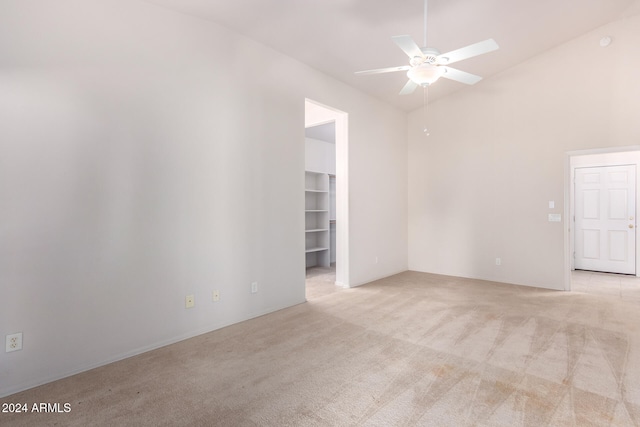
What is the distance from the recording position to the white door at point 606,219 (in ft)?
18.6

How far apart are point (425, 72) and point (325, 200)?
4.31m

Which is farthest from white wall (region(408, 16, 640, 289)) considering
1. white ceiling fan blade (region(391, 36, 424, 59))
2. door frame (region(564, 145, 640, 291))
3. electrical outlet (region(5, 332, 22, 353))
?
electrical outlet (region(5, 332, 22, 353))

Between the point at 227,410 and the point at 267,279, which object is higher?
the point at 267,279

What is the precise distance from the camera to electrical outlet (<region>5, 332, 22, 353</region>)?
213cm

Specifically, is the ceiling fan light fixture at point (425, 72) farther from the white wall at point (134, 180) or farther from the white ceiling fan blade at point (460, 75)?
the white wall at point (134, 180)

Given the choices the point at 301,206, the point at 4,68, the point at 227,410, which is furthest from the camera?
the point at 301,206

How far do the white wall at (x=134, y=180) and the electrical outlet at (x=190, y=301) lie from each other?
47 millimetres

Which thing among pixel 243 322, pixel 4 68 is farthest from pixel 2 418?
pixel 4 68

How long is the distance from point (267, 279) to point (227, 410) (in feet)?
6.03

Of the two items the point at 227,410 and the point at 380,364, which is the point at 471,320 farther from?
the point at 227,410

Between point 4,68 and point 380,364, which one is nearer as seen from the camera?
point 4,68

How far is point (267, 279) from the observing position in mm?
3719

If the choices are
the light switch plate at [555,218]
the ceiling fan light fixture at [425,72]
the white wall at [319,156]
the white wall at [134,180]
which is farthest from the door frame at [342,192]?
the light switch plate at [555,218]

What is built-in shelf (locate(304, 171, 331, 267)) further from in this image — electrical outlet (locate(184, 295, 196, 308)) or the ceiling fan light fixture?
the ceiling fan light fixture
